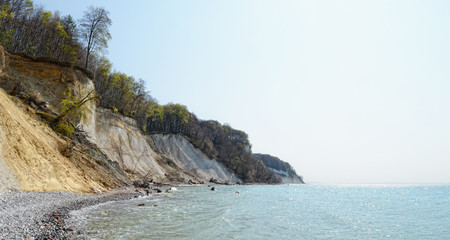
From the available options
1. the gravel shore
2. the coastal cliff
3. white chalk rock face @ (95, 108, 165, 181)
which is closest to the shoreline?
the gravel shore

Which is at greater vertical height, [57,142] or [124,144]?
[124,144]

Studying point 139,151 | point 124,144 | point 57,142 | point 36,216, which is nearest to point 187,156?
point 139,151

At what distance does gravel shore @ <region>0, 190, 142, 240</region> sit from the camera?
8328mm

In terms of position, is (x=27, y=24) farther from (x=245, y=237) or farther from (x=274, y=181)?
(x=274, y=181)

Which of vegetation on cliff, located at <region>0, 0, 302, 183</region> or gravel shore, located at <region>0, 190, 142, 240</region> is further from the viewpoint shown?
vegetation on cliff, located at <region>0, 0, 302, 183</region>

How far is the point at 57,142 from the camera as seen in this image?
22.2m

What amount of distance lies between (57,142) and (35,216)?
13794mm

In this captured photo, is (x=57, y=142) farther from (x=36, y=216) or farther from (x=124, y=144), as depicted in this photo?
(x=124, y=144)

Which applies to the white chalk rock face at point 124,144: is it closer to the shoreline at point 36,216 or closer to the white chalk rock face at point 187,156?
the white chalk rock face at point 187,156

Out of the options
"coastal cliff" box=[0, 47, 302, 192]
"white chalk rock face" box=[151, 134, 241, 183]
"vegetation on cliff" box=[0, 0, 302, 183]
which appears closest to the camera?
"coastal cliff" box=[0, 47, 302, 192]

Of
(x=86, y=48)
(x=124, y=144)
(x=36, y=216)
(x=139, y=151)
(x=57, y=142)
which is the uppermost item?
(x=86, y=48)

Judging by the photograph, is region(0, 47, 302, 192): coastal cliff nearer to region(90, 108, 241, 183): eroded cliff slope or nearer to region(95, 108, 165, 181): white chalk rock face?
region(95, 108, 165, 181): white chalk rock face

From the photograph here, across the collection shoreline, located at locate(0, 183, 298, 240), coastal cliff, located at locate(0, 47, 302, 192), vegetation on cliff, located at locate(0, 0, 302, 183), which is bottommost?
shoreline, located at locate(0, 183, 298, 240)

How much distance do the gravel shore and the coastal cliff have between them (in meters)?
1.57
